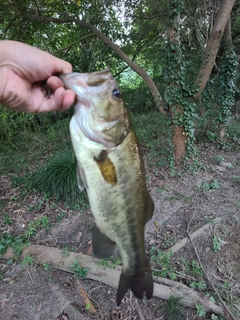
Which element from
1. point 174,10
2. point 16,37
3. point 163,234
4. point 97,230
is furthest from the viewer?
point 16,37

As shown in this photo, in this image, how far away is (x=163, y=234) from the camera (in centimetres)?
416

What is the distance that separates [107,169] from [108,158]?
0.06 metres

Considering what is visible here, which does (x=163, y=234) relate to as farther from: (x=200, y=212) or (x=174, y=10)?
(x=174, y=10)

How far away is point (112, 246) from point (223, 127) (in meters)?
6.32

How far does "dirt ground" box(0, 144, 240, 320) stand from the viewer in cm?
316

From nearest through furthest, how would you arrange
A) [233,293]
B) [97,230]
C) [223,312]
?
[97,230]
[223,312]
[233,293]

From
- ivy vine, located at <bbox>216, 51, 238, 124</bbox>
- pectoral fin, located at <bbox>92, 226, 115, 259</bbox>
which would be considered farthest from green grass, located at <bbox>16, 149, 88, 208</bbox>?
ivy vine, located at <bbox>216, 51, 238, 124</bbox>

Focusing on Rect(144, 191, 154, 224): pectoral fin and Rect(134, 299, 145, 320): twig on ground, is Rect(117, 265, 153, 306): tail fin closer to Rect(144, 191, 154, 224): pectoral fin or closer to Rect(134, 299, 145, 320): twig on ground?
Rect(144, 191, 154, 224): pectoral fin

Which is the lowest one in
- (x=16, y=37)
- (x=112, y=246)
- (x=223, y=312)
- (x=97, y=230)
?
(x=223, y=312)

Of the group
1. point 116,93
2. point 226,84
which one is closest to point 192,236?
point 116,93

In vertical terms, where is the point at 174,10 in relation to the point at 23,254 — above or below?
above

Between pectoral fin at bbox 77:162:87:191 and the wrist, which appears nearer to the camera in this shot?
pectoral fin at bbox 77:162:87:191

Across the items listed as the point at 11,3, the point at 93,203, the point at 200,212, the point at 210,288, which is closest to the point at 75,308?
the point at 210,288

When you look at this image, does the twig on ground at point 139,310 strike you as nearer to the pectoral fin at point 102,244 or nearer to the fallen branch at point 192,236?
the fallen branch at point 192,236
